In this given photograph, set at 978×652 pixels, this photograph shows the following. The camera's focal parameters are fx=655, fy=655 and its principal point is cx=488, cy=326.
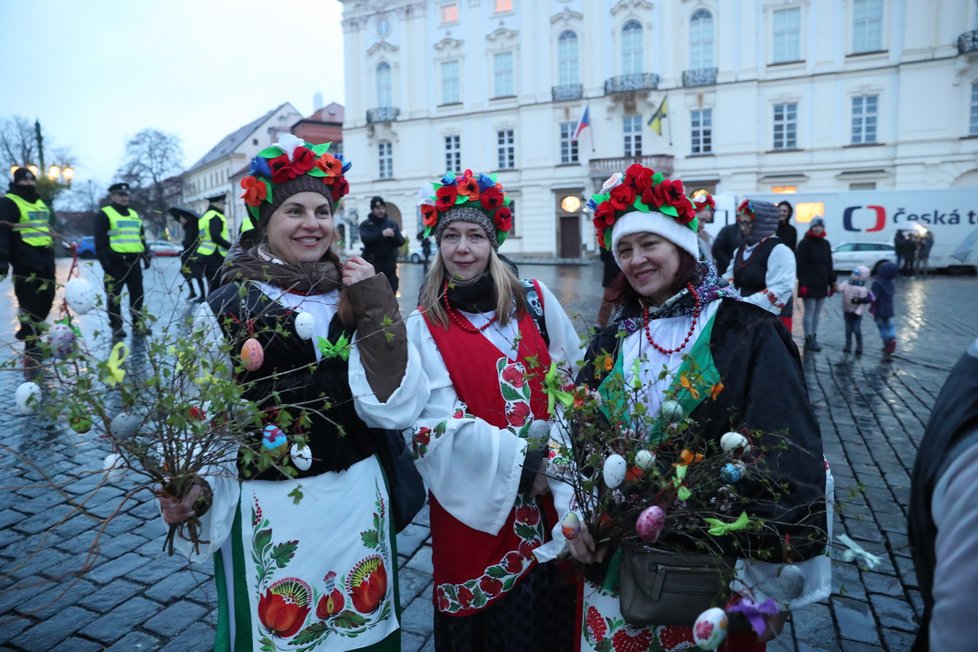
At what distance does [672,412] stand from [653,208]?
29.7 inches

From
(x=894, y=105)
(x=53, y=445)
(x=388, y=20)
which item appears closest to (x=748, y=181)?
(x=894, y=105)

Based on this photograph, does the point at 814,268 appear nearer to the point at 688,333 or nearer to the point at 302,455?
the point at 688,333

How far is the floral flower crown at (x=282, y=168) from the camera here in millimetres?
2271

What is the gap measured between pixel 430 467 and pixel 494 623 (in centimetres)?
61

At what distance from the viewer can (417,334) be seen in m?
2.45

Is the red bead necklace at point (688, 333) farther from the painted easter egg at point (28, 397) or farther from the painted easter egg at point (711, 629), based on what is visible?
the painted easter egg at point (28, 397)

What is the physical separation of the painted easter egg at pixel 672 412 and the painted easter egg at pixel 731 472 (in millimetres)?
183

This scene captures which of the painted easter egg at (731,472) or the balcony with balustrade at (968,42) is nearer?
the painted easter egg at (731,472)

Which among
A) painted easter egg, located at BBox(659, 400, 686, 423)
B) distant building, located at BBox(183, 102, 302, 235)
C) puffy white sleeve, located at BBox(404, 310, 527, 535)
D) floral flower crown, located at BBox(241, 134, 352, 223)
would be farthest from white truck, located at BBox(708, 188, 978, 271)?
distant building, located at BBox(183, 102, 302, 235)

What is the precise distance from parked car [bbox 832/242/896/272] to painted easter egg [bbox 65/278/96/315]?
2362 cm

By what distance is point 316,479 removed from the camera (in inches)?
81.0

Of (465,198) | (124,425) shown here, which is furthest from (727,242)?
(124,425)

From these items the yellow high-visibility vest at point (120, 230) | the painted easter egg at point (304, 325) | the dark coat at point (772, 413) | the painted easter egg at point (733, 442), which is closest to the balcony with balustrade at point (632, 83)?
the yellow high-visibility vest at point (120, 230)

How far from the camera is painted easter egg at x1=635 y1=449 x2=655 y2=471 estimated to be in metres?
1.51
